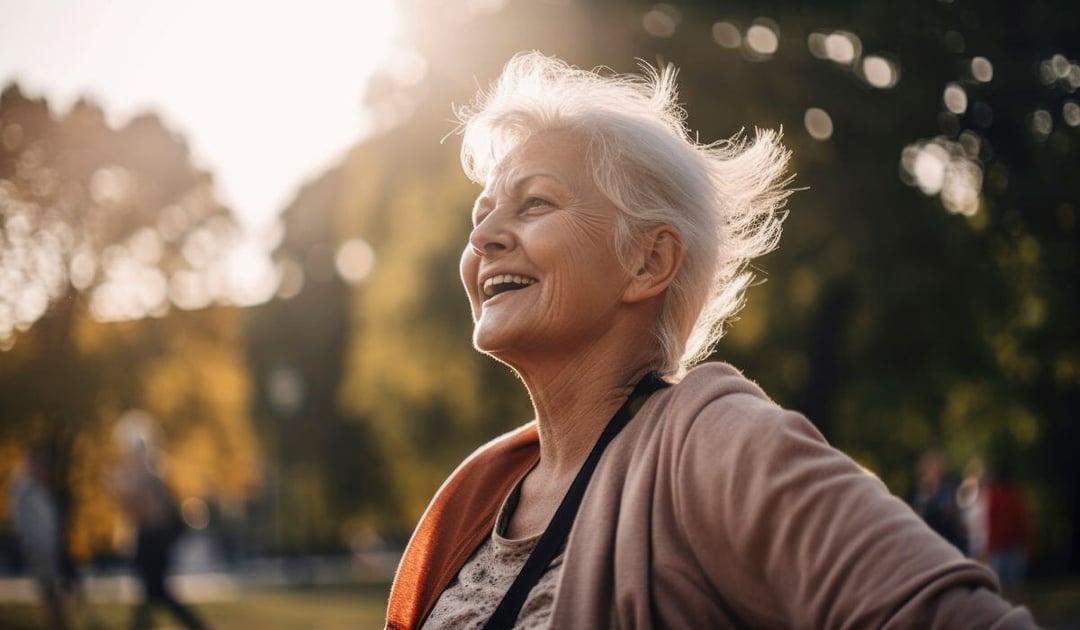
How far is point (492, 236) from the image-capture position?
2445mm

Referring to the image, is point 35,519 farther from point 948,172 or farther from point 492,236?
point 492,236

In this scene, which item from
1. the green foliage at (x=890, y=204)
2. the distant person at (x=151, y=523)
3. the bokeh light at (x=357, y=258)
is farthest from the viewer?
the bokeh light at (x=357, y=258)

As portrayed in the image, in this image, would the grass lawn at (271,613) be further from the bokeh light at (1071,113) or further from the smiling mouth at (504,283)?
the smiling mouth at (504,283)

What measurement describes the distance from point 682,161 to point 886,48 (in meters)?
11.4

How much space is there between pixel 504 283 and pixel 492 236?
98mm

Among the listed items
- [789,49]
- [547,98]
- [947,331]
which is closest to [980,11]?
[789,49]

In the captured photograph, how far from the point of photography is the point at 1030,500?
21.9m

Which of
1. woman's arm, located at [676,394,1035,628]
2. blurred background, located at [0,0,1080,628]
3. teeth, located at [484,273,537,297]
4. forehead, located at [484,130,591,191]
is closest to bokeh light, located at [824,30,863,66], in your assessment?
blurred background, located at [0,0,1080,628]

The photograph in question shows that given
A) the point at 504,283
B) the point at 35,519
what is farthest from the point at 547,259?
the point at 35,519

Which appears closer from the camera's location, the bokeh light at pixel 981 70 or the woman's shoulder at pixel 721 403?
the woman's shoulder at pixel 721 403

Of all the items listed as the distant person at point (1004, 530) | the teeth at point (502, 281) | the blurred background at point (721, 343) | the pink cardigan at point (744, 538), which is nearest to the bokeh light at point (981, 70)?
the blurred background at point (721, 343)

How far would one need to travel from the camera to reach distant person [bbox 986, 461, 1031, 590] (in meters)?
16.2

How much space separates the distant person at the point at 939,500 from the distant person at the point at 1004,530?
294 cm

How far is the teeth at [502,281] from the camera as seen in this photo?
2.42 metres
